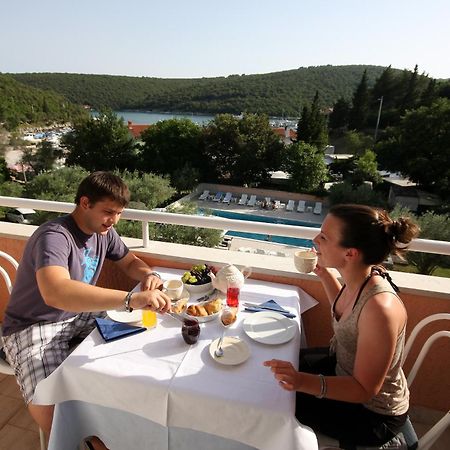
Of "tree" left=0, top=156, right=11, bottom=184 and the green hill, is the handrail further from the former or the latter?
the green hill

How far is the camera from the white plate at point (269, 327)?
4.21ft

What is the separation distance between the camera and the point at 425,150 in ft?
83.3

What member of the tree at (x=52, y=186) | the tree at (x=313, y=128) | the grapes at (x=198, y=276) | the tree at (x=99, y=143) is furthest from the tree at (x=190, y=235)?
the tree at (x=313, y=128)

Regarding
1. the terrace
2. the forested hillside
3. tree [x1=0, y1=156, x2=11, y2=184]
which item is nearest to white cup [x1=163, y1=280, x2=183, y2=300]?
the terrace

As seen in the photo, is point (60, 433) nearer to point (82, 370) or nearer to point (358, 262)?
point (82, 370)

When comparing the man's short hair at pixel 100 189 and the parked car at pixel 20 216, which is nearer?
the man's short hair at pixel 100 189

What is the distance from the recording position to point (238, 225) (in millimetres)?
1842

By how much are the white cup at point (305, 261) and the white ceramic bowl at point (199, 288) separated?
0.42 meters

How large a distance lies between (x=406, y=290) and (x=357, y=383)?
2.82 feet

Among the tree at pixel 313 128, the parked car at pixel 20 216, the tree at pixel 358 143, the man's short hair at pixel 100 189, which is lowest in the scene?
the parked car at pixel 20 216

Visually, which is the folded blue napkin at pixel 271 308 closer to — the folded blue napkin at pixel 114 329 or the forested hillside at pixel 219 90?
the folded blue napkin at pixel 114 329

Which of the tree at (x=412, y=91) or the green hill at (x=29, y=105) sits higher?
the tree at (x=412, y=91)

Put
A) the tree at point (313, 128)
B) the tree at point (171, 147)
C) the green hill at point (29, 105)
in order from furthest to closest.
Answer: the green hill at point (29, 105) < the tree at point (313, 128) < the tree at point (171, 147)

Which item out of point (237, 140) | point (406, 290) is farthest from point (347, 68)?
point (406, 290)
